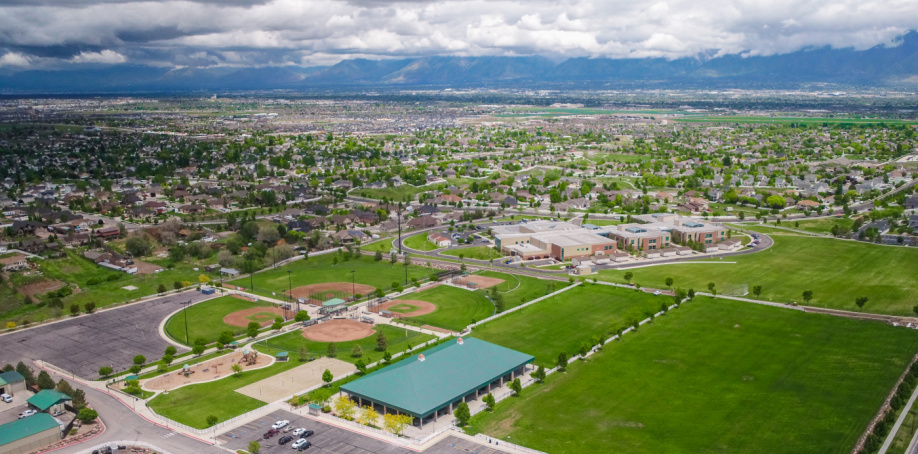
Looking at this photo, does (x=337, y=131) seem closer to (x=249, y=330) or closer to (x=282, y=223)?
(x=282, y=223)

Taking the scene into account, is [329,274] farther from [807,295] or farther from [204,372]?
[807,295]

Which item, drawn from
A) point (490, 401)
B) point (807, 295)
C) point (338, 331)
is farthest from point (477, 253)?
point (490, 401)

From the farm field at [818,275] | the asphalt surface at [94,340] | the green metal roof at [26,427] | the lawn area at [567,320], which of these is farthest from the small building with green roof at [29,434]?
the farm field at [818,275]

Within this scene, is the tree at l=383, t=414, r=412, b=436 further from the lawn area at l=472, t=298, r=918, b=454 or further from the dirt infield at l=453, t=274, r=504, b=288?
the dirt infield at l=453, t=274, r=504, b=288

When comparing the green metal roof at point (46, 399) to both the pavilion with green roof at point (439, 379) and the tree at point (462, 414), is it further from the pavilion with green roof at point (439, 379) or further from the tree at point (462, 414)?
the tree at point (462, 414)

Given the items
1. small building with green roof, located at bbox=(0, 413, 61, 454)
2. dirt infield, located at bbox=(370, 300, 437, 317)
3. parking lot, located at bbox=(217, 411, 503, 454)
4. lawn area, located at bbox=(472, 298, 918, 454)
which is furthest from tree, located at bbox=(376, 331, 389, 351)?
small building with green roof, located at bbox=(0, 413, 61, 454)

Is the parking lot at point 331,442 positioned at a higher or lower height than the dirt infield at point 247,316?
higher
